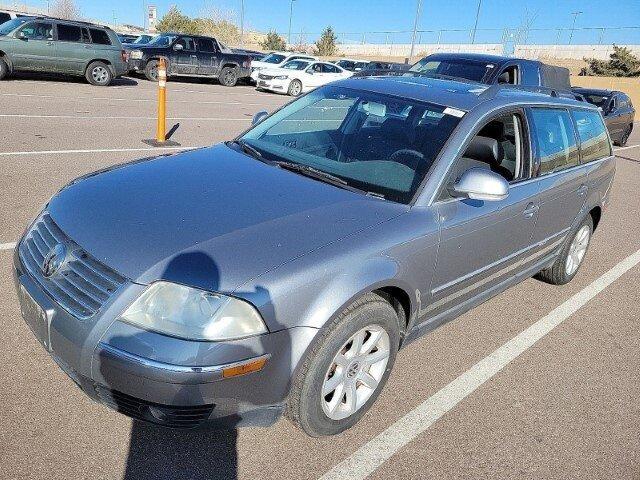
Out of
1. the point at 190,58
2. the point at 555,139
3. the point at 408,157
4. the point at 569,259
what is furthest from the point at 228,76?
the point at 408,157

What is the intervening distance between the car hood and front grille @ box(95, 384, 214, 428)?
19.1 inches

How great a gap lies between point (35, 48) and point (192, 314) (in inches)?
604

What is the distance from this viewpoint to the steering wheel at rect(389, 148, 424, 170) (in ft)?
10.1

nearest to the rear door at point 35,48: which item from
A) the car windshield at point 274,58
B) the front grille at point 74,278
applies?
the car windshield at point 274,58

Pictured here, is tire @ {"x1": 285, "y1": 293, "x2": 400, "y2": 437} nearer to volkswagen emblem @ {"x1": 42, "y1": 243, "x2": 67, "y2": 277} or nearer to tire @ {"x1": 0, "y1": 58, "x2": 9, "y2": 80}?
volkswagen emblem @ {"x1": 42, "y1": 243, "x2": 67, "y2": 277}

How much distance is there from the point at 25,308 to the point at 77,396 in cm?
52

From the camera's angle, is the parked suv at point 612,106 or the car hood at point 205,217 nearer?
the car hood at point 205,217

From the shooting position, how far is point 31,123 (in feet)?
30.2

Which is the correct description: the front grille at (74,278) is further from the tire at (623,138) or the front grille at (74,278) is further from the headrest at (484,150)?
the tire at (623,138)

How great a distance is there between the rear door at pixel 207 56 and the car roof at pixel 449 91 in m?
17.9

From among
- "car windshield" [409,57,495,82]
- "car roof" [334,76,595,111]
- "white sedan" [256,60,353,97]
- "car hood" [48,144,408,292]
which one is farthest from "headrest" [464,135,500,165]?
"white sedan" [256,60,353,97]

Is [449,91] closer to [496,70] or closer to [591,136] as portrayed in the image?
[591,136]

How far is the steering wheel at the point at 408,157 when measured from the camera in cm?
308

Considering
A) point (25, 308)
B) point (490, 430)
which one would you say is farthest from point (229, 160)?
point (490, 430)
